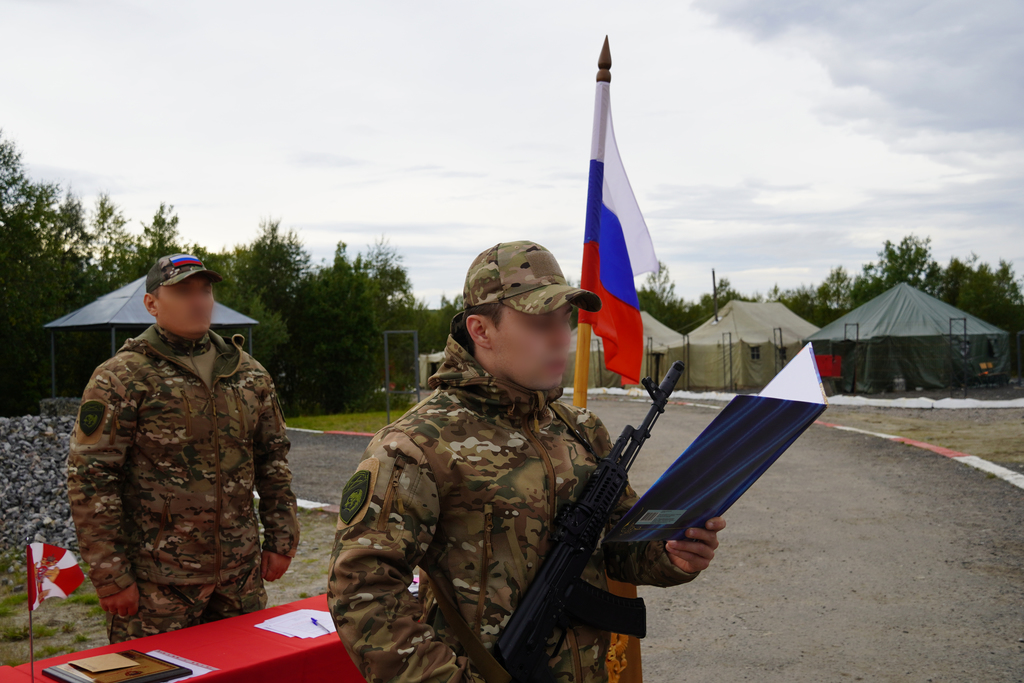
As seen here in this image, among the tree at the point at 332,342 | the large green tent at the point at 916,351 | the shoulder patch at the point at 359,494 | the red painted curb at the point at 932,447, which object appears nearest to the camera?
the shoulder patch at the point at 359,494

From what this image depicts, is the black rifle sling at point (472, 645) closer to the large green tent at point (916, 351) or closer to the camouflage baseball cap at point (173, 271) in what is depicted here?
the camouflage baseball cap at point (173, 271)

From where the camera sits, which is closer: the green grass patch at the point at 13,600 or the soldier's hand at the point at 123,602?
the soldier's hand at the point at 123,602

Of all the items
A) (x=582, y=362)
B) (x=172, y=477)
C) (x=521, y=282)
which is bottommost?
(x=172, y=477)

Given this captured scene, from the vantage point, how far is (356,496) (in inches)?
68.7

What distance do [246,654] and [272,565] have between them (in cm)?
90

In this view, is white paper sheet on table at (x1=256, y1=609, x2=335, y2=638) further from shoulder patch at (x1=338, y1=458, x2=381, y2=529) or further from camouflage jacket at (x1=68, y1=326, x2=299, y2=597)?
shoulder patch at (x1=338, y1=458, x2=381, y2=529)

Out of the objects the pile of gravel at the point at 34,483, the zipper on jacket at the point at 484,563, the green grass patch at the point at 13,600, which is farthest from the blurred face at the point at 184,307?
the pile of gravel at the point at 34,483

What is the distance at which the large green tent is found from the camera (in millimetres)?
28172

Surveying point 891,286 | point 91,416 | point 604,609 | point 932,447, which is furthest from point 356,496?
point 891,286

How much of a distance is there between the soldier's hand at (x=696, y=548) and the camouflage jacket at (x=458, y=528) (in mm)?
52

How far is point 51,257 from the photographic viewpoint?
1884 cm

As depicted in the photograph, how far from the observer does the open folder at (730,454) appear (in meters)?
1.66

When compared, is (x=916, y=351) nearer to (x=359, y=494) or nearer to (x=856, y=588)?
(x=856, y=588)

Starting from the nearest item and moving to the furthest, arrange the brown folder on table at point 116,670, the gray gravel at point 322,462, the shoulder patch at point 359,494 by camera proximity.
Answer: the shoulder patch at point 359,494
the brown folder on table at point 116,670
the gray gravel at point 322,462
